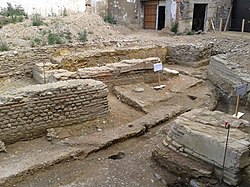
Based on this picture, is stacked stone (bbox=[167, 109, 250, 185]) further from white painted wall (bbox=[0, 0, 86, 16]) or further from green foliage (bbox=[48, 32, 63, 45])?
white painted wall (bbox=[0, 0, 86, 16])

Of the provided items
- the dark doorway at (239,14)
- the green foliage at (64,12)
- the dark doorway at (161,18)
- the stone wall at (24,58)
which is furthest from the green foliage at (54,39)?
the dark doorway at (239,14)

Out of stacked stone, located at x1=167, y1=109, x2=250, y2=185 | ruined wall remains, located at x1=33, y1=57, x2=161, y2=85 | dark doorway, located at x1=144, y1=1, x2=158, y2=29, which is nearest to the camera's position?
stacked stone, located at x1=167, y1=109, x2=250, y2=185

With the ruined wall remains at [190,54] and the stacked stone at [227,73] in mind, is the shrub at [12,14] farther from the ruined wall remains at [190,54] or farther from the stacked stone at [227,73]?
the stacked stone at [227,73]

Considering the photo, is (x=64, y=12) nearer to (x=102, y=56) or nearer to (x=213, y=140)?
(x=102, y=56)

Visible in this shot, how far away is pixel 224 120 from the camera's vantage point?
5.25 metres

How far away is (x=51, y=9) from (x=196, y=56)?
8794 mm

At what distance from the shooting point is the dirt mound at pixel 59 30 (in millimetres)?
12078

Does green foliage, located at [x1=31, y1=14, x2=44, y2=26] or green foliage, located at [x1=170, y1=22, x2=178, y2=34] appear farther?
green foliage, located at [x1=170, y1=22, x2=178, y2=34]

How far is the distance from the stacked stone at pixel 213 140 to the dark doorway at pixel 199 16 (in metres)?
13.2

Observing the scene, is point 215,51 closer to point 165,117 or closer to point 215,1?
point 215,1

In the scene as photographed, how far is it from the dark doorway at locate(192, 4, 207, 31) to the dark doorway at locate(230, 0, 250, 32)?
6.13 feet

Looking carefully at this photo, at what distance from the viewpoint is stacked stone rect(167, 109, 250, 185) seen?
434cm

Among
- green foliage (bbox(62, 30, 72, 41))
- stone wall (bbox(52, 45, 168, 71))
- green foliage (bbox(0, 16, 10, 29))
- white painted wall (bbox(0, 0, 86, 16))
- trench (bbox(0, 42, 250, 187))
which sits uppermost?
white painted wall (bbox(0, 0, 86, 16))

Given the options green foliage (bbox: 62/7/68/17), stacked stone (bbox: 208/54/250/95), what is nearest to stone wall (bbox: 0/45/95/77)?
green foliage (bbox: 62/7/68/17)
